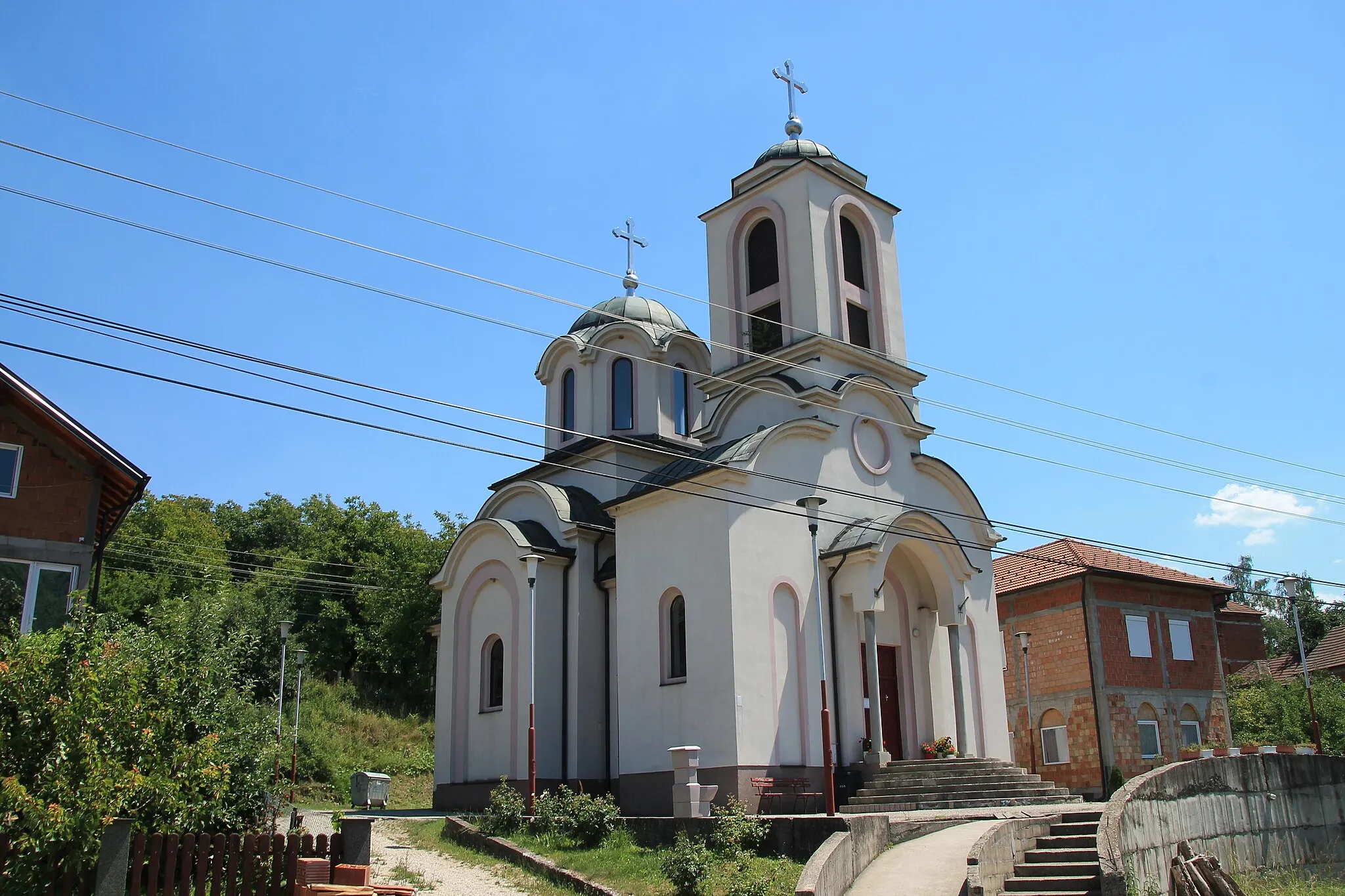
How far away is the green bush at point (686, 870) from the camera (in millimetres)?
13719

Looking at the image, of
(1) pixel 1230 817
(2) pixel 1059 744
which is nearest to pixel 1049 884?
(1) pixel 1230 817

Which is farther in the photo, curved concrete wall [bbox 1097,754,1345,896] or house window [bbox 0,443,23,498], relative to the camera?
house window [bbox 0,443,23,498]

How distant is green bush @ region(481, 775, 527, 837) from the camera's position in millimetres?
19188

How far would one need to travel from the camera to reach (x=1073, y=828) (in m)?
14.3

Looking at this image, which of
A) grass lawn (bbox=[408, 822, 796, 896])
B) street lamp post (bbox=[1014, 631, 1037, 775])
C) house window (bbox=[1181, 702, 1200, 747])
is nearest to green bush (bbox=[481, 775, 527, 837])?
grass lawn (bbox=[408, 822, 796, 896])

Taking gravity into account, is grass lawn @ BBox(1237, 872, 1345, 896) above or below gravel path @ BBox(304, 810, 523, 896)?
below

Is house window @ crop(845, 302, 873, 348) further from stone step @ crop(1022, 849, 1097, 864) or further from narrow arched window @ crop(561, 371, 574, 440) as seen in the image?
stone step @ crop(1022, 849, 1097, 864)

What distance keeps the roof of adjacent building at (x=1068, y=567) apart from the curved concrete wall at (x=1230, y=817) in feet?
39.0

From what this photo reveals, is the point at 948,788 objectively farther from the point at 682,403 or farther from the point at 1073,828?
the point at 682,403

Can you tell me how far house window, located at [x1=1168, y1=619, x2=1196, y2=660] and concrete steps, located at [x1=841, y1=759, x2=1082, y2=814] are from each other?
1533cm

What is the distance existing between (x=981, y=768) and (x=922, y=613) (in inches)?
157

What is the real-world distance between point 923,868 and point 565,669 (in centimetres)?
1172

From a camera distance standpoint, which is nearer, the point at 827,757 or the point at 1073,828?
the point at 1073,828

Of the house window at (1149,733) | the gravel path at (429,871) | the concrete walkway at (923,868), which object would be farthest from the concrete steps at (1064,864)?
the house window at (1149,733)
